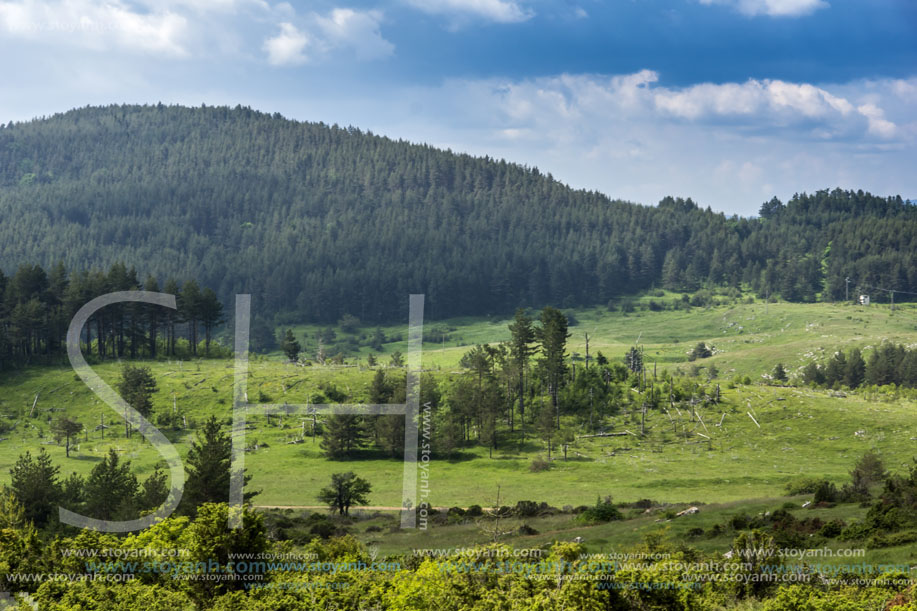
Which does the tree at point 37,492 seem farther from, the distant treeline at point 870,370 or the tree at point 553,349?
the distant treeline at point 870,370

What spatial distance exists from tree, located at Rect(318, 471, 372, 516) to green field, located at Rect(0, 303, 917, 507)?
3922mm

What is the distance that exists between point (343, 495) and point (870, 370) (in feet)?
364

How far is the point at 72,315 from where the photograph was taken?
11325 cm

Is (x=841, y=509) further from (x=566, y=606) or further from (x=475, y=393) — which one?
(x=475, y=393)

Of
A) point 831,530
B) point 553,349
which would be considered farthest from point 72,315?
point 831,530

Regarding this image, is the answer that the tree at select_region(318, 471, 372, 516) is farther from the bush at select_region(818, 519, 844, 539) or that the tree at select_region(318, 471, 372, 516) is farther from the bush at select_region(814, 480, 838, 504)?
the bush at select_region(814, 480, 838, 504)

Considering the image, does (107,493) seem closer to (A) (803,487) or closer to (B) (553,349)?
(A) (803,487)

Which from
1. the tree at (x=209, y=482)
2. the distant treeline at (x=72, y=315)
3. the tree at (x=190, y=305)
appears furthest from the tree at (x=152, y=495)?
the tree at (x=190, y=305)

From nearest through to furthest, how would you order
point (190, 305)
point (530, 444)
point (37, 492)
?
point (37, 492), point (530, 444), point (190, 305)

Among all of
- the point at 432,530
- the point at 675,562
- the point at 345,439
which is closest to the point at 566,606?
the point at 675,562

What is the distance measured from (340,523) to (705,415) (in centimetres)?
5505

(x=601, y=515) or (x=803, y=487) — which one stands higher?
(x=803, y=487)

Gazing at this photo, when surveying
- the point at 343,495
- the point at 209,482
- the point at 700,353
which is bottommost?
the point at 343,495

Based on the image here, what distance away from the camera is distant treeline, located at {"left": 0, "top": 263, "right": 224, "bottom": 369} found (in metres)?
108
